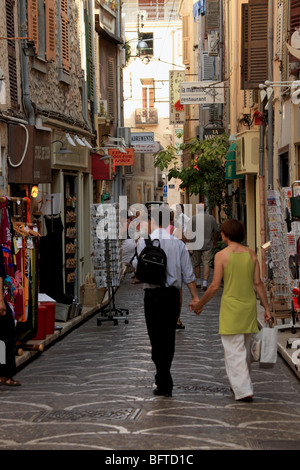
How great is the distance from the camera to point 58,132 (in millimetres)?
18938

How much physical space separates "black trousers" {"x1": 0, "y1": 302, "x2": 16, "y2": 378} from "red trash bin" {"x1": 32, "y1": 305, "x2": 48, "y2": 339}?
10.2 feet

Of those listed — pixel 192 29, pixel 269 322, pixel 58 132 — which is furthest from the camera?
pixel 192 29

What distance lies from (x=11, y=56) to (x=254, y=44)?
23.7 ft

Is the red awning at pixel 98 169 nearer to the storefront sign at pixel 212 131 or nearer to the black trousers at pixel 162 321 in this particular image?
the storefront sign at pixel 212 131

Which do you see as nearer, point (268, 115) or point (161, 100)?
point (268, 115)

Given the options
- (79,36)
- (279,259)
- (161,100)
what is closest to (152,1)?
(161,100)

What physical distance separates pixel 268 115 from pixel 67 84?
4.42 m

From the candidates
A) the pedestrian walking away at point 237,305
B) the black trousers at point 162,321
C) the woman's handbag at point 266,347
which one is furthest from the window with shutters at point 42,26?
the woman's handbag at point 266,347

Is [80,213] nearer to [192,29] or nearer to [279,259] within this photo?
[279,259]

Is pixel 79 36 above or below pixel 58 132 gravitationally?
above

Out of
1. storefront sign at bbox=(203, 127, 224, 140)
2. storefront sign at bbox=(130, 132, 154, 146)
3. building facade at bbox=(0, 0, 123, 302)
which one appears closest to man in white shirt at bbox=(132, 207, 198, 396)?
building facade at bbox=(0, 0, 123, 302)

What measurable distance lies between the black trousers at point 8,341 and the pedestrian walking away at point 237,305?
2.17 meters

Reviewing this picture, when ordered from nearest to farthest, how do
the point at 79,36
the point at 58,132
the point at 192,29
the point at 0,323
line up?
the point at 0,323, the point at 58,132, the point at 79,36, the point at 192,29

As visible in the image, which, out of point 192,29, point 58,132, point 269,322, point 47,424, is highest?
point 192,29
